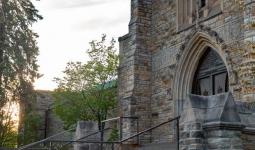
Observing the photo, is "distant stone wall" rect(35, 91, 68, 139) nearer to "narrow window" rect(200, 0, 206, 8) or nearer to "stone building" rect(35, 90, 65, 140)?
"stone building" rect(35, 90, 65, 140)

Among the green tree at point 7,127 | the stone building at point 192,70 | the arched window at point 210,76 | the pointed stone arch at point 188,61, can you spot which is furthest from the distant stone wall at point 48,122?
the arched window at point 210,76

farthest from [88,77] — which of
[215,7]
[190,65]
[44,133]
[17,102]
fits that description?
[44,133]

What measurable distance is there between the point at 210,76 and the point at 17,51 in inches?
456

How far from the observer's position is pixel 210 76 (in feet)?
48.0

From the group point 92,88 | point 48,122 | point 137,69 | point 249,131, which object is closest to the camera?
point 249,131

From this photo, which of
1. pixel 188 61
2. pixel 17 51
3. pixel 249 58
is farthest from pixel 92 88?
pixel 249 58

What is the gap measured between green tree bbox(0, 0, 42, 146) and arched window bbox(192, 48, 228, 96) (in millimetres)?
10647

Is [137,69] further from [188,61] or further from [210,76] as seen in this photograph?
[210,76]

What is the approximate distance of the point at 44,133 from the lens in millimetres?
31859

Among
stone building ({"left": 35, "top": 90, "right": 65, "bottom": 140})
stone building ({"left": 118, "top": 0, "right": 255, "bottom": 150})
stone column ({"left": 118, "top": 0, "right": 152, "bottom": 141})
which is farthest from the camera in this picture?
stone building ({"left": 35, "top": 90, "right": 65, "bottom": 140})

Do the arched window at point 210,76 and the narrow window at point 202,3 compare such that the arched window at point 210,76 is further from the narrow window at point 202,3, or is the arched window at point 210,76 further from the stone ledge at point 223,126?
the stone ledge at point 223,126

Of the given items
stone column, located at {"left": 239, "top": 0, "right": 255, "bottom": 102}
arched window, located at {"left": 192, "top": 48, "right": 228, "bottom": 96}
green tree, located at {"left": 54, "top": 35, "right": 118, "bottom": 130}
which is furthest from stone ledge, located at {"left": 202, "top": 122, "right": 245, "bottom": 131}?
green tree, located at {"left": 54, "top": 35, "right": 118, "bottom": 130}

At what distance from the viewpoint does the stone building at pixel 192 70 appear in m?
9.04

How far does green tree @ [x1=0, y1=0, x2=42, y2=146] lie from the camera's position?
2217cm
